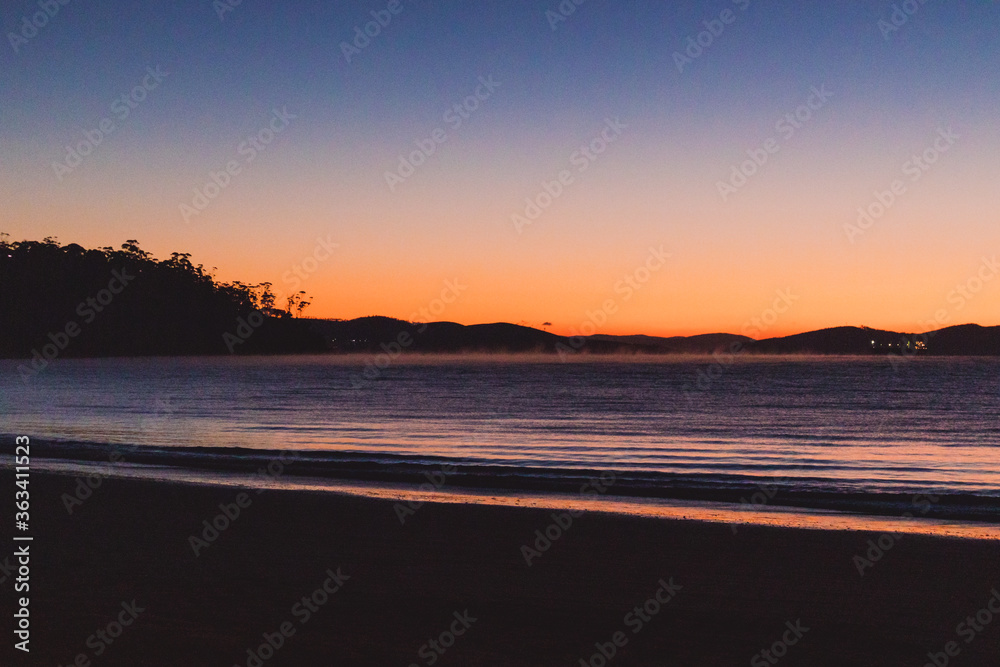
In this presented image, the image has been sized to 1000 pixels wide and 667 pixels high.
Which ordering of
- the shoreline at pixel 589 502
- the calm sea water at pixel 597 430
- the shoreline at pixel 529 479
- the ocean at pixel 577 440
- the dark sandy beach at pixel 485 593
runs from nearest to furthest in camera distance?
1. the dark sandy beach at pixel 485 593
2. the shoreline at pixel 589 502
3. the shoreline at pixel 529 479
4. the ocean at pixel 577 440
5. the calm sea water at pixel 597 430

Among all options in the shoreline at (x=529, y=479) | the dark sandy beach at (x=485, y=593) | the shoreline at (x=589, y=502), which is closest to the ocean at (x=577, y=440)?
the shoreline at (x=529, y=479)

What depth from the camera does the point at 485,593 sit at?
856 centimetres

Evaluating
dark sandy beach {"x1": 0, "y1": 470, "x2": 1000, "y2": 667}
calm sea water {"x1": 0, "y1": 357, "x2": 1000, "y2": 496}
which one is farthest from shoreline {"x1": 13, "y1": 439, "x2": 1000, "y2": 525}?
dark sandy beach {"x1": 0, "y1": 470, "x2": 1000, "y2": 667}

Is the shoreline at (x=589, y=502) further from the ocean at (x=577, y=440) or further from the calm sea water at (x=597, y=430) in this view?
the calm sea water at (x=597, y=430)

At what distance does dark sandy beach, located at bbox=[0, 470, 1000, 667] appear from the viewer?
6.83m

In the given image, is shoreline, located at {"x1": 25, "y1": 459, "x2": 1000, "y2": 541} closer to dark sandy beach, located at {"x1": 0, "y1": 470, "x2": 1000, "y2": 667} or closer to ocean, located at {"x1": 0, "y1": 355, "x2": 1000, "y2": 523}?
ocean, located at {"x1": 0, "y1": 355, "x2": 1000, "y2": 523}

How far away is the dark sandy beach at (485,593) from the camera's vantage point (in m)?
6.83

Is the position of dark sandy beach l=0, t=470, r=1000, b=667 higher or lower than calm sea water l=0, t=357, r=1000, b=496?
lower

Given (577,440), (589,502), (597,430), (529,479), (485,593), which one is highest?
(597,430)

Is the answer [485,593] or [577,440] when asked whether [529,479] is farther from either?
[577,440]

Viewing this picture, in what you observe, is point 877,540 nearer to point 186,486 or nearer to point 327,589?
point 327,589

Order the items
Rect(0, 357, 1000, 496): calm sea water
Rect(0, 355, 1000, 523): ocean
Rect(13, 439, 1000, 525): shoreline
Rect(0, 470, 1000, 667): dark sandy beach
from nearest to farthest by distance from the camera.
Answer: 1. Rect(0, 470, 1000, 667): dark sandy beach
2. Rect(13, 439, 1000, 525): shoreline
3. Rect(0, 355, 1000, 523): ocean
4. Rect(0, 357, 1000, 496): calm sea water

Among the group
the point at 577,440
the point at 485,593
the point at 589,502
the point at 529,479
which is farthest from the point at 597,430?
the point at 485,593

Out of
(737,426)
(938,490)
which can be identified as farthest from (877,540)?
(737,426)
